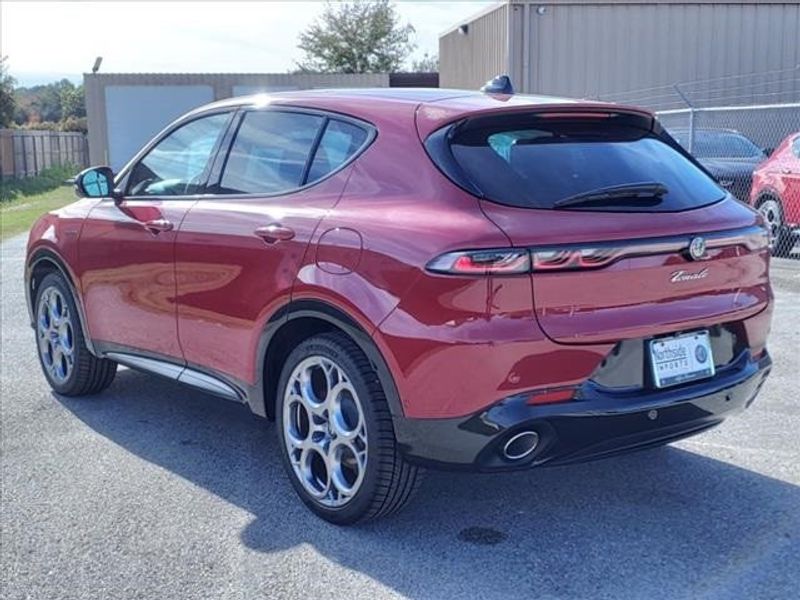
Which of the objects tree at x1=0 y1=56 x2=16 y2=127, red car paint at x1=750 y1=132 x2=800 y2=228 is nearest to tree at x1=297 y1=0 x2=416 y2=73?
tree at x1=0 y1=56 x2=16 y2=127

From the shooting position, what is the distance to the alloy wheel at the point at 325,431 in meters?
3.87

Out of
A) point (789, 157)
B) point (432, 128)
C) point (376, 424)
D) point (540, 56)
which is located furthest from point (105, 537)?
point (540, 56)

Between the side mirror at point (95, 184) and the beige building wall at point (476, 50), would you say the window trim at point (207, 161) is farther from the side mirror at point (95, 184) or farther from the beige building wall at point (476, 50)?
the beige building wall at point (476, 50)

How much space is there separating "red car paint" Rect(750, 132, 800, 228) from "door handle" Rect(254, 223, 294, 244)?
8.19m

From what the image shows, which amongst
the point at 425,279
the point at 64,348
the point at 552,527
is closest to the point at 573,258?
the point at 425,279

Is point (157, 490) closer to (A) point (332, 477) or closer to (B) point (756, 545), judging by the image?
(A) point (332, 477)

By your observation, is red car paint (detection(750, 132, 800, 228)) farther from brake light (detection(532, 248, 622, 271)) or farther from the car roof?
brake light (detection(532, 248, 622, 271))

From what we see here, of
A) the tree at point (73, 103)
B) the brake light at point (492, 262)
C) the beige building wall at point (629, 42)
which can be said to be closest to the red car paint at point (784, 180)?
the brake light at point (492, 262)

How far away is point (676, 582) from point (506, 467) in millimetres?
732

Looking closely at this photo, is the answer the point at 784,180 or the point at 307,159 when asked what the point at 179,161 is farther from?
the point at 784,180

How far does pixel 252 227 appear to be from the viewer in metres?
4.26

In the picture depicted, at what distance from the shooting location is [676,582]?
3467 millimetres

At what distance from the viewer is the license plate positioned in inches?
142

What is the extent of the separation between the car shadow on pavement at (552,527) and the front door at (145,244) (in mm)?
667
